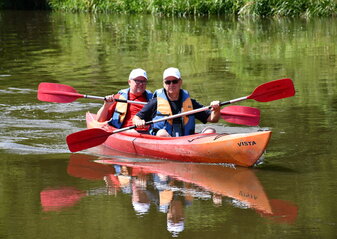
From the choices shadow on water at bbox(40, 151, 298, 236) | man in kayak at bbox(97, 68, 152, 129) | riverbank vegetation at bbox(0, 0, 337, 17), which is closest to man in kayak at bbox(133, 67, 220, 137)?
shadow on water at bbox(40, 151, 298, 236)

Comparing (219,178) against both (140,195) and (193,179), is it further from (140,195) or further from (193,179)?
(140,195)

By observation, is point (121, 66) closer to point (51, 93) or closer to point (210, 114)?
point (51, 93)

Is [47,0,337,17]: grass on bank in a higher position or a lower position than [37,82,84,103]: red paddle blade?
lower

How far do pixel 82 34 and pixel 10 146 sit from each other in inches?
656

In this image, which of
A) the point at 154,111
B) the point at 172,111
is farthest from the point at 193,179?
the point at 154,111

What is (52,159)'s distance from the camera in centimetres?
885

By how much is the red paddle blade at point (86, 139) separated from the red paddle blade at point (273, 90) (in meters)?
1.75

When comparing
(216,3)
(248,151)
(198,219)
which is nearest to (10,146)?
(248,151)

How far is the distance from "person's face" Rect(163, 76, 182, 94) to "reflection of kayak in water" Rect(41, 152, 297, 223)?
79cm

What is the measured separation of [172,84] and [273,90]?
4.08 ft

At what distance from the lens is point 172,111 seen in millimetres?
8812

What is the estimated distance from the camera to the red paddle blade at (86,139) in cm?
885

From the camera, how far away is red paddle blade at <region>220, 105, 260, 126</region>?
9.24 m

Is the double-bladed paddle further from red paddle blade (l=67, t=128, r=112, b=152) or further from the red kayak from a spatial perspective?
the red kayak
